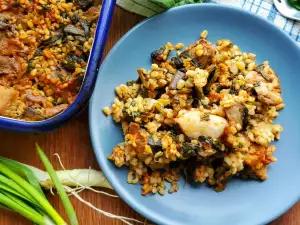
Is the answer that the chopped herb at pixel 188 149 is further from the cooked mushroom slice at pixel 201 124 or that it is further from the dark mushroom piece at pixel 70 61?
the dark mushroom piece at pixel 70 61

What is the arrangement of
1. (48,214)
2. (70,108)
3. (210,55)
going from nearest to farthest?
(70,108) < (210,55) < (48,214)

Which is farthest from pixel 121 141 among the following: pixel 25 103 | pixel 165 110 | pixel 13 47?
pixel 13 47

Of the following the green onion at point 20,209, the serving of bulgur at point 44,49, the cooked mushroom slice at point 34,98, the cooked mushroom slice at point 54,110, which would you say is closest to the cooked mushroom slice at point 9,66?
the serving of bulgur at point 44,49

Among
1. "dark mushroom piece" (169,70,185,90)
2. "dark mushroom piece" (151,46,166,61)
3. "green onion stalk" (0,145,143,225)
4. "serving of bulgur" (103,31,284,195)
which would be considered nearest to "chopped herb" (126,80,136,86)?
"serving of bulgur" (103,31,284,195)

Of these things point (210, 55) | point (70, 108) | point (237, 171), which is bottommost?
point (237, 171)

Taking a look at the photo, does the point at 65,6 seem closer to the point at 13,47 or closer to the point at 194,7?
the point at 13,47

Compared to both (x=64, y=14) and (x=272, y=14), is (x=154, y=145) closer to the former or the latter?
(x=64, y=14)
